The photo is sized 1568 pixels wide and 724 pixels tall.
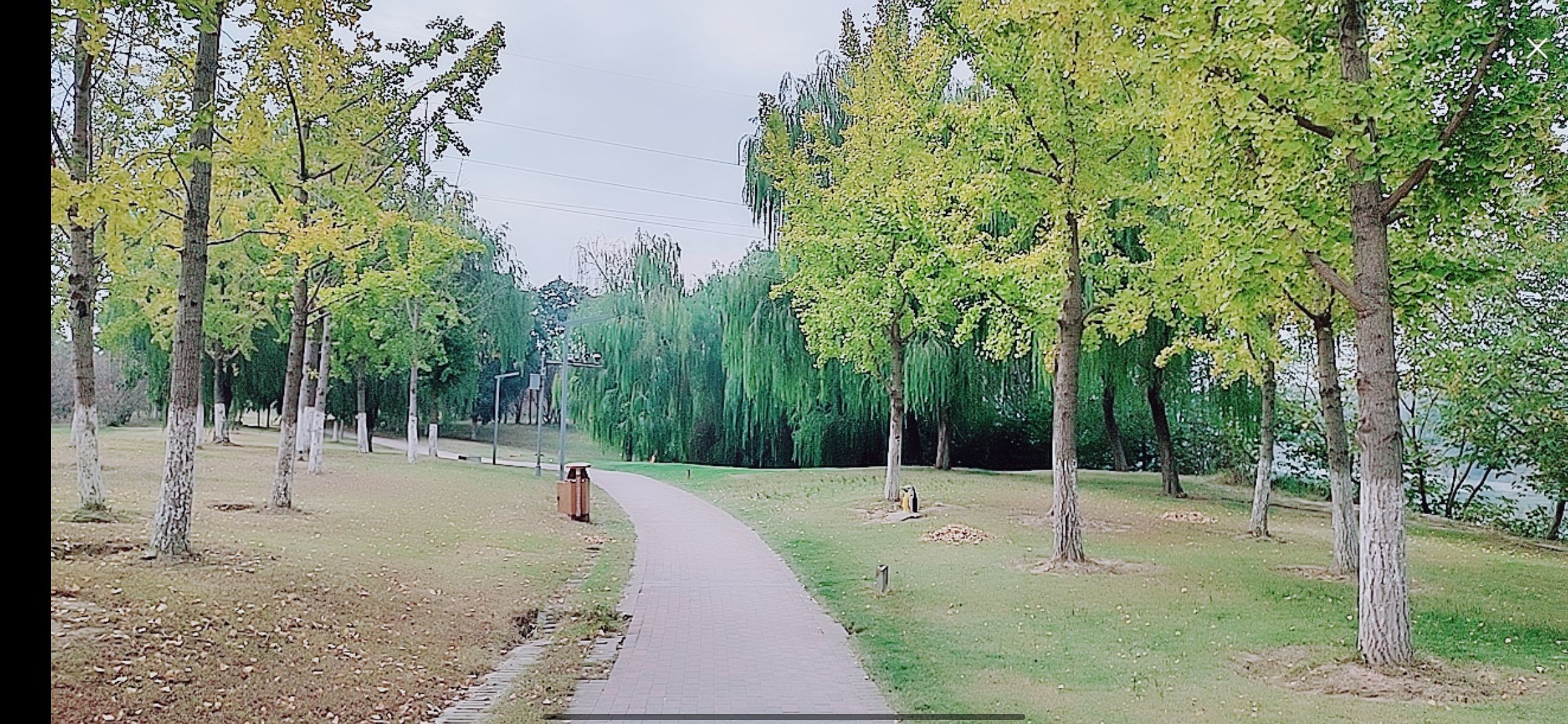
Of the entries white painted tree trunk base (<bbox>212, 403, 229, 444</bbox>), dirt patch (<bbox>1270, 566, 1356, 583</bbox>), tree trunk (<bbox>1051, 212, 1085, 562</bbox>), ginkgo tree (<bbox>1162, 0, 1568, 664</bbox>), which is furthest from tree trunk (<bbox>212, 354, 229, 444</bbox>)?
ginkgo tree (<bbox>1162, 0, 1568, 664</bbox>)

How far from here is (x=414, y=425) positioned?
27.8 m

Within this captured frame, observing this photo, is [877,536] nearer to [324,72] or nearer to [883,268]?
[883,268]

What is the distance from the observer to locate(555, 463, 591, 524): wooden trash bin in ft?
57.0

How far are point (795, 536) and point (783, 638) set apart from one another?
7239 mm

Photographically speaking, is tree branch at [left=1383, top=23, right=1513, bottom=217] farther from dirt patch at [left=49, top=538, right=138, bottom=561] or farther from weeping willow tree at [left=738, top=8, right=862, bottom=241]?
weeping willow tree at [left=738, top=8, right=862, bottom=241]

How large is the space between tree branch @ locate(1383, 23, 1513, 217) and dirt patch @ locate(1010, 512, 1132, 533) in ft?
28.1

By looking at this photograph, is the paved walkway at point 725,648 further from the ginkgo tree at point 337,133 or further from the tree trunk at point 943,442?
the tree trunk at point 943,442

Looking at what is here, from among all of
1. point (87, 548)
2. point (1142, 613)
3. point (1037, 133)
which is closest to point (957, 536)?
point (1142, 613)

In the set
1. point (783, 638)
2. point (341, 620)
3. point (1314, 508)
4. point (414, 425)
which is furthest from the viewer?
point (414, 425)

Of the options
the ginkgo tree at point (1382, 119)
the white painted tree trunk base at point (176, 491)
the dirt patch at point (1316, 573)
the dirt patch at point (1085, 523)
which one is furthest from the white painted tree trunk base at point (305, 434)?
the ginkgo tree at point (1382, 119)

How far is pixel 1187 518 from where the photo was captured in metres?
17.9

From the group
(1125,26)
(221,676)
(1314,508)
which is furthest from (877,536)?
(1314,508)
